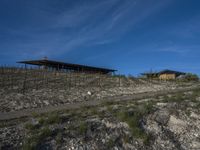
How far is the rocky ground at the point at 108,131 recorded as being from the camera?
850 cm

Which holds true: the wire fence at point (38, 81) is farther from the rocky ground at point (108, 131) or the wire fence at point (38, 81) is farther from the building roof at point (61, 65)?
the rocky ground at point (108, 131)

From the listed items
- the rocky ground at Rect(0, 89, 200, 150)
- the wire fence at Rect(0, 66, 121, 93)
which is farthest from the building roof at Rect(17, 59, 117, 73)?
the rocky ground at Rect(0, 89, 200, 150)

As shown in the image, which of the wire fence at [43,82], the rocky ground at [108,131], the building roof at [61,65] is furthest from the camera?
the building roof at [61,65]

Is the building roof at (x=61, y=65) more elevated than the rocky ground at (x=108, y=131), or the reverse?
the building roof at (x=61, y=65)

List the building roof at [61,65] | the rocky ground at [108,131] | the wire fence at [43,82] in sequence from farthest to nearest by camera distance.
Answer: the building roof at [61,65] → the wire fence at [43,82] → the rocky ground at [108,131]

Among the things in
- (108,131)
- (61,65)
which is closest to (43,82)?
(61,65)

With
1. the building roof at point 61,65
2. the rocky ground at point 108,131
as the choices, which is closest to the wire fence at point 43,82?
the building roof at point 61,65

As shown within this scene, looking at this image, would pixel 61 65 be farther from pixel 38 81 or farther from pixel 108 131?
pixel 108 131

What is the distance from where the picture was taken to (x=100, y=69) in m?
56.4

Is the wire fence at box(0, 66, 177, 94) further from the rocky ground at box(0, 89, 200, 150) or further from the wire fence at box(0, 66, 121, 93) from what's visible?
the rocky ground at box(0, 89, 200, 150)

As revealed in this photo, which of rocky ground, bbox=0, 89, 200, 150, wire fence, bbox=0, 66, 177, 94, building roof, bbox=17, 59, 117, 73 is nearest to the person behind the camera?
rocky ground, bbox=0, 89, 200, 150

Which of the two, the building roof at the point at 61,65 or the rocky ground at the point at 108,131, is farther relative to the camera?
the building roof at the point at 61,65

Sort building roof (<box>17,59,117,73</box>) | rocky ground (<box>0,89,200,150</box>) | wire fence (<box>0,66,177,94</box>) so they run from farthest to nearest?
1. building roof (<box>17,59,117,73</box>)
2. wire fence (<box>0,66,177,94</box>)
3. rocky ground (<box>0,89,200,150</box>)

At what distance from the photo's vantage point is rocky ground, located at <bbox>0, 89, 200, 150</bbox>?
850cm
